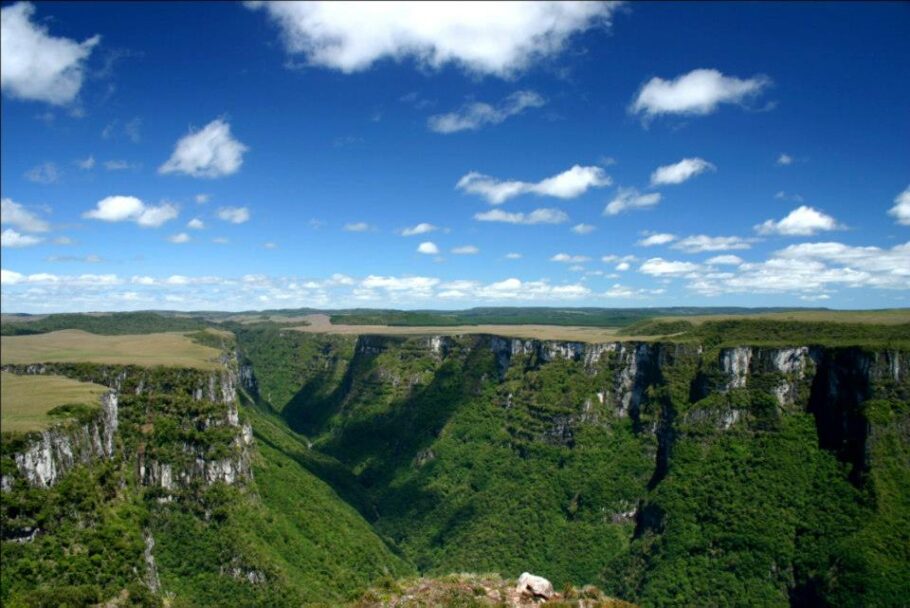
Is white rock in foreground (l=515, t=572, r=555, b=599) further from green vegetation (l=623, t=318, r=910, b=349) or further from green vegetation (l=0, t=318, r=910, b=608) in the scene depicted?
green vegetation (l=623, t=318, r=910, b=349)

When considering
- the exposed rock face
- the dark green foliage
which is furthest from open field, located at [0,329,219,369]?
the dark green foliage

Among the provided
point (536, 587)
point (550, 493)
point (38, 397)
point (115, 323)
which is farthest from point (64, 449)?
point (115, 323)

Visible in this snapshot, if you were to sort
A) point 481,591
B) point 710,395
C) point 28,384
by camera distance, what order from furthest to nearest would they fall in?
point 710,395 → point 28,384 → point 481,591

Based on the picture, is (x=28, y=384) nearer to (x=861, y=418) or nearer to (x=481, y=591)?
(x=481, y=591)

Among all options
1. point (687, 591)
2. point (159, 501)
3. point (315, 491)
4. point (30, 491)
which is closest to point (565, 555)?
point (687, 591)

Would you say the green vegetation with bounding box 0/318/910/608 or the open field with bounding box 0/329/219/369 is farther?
the open field with bounding box 0/329/219/369

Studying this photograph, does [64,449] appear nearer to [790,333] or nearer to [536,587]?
[536,587]
